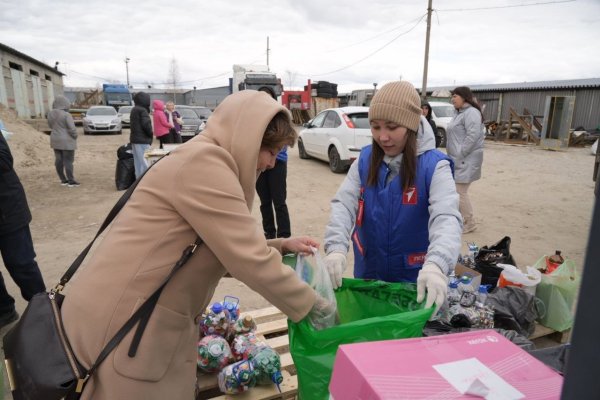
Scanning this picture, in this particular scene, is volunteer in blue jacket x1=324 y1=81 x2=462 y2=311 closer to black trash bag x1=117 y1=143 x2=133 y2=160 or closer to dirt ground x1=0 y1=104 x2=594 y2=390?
dirt ground x1=0 y1=104 x2=594 y2=390

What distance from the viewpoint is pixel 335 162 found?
Answer: 9.45m

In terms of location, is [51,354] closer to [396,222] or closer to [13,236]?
[396,222]

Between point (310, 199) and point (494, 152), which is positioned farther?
point (494, 152)

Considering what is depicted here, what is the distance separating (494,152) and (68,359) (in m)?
15.2

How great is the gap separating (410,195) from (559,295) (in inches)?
80.3

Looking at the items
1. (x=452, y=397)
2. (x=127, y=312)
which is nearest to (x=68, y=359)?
(x=127, y=312)

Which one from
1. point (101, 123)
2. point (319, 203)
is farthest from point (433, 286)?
point (101, 123)

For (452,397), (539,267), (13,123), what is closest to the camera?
(452,397)

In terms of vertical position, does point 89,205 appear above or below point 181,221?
below

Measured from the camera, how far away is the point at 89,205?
6.92 meters

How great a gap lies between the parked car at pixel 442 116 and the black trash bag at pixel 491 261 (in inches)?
402

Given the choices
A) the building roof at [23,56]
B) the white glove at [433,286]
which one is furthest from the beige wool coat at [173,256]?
the building roof at [23,56]

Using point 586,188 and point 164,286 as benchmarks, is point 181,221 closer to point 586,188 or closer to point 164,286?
point 164,286

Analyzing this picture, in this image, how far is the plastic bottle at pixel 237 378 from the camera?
213 centimetres
